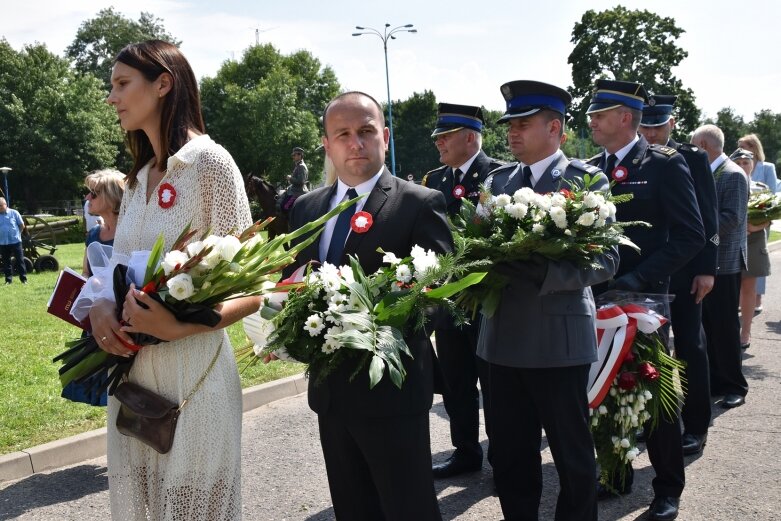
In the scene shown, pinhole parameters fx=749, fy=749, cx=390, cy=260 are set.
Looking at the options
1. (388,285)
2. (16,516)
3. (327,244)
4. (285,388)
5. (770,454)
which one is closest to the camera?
(388,285)

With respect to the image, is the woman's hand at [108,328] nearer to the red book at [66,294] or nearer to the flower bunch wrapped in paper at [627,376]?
the red book at [66,294]

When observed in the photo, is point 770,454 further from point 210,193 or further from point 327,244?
point 210,193

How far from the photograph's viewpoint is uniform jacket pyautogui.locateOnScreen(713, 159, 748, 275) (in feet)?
20.9

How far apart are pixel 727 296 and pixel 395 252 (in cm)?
469

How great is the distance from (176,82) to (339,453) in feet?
4.63

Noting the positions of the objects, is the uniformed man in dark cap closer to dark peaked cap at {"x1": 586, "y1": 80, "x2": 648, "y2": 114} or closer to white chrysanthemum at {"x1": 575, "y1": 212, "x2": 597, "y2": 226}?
dark peaked cap at {"x1": 586, "y1": 80, "x2": 648, "y2": 114}

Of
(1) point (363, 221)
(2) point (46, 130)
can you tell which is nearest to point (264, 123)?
(2) point (46, 130)

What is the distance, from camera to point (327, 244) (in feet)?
9.11

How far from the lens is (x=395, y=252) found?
8.63 feet

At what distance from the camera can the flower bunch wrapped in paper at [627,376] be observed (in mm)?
3742

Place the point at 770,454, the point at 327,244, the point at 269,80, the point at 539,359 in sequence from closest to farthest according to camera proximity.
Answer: the point at 327,244
the point at 539,359
the point at 770,454
the point at 269,80

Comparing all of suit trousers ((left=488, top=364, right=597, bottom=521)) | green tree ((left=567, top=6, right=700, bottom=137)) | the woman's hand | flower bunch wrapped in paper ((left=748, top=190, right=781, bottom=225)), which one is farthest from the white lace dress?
green tree ((left=567, top=6, right=700, bottom=137))

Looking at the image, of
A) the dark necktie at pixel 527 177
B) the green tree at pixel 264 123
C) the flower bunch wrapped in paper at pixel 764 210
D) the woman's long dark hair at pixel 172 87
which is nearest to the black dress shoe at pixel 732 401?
the flower bunch wrapped in paper at pixel 764 210

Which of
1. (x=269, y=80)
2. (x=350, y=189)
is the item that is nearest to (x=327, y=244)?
(x=350, y=189)
